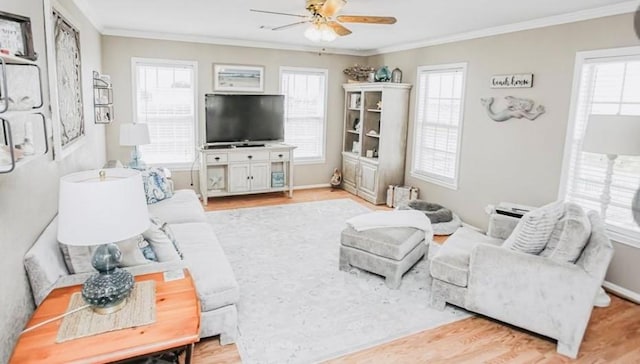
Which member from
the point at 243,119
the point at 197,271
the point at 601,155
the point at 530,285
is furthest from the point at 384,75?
the point at 197,271

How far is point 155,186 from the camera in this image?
175 inches

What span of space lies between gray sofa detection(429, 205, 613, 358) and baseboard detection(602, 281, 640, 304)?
116cm

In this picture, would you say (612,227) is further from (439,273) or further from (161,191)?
(161,191)

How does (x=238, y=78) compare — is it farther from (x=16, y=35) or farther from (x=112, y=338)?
(x=112, y=338)

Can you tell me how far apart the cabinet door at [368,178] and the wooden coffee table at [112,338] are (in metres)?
4.73

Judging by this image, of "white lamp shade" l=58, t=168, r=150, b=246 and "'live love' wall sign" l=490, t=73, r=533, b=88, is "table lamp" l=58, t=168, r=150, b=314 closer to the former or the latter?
"white lamp shade" l=58, t=168, r=150, b=246

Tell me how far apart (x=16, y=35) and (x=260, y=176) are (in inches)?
191

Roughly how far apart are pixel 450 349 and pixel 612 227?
2161mm

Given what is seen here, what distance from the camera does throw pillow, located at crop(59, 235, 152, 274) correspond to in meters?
2.30

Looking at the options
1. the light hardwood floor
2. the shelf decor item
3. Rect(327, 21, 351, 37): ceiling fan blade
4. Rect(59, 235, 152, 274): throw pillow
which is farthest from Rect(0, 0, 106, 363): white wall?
the shelf decor item

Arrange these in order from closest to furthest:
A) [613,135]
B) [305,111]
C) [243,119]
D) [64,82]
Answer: [64,82]
[613,135]
[243,119]
[305,111]

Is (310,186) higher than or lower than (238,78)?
lower

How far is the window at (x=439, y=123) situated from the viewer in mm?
5480

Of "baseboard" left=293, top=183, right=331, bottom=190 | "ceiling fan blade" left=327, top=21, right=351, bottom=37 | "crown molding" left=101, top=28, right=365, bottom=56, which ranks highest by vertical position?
"crown molding" left=101, top=28, right=365, bottom=56
